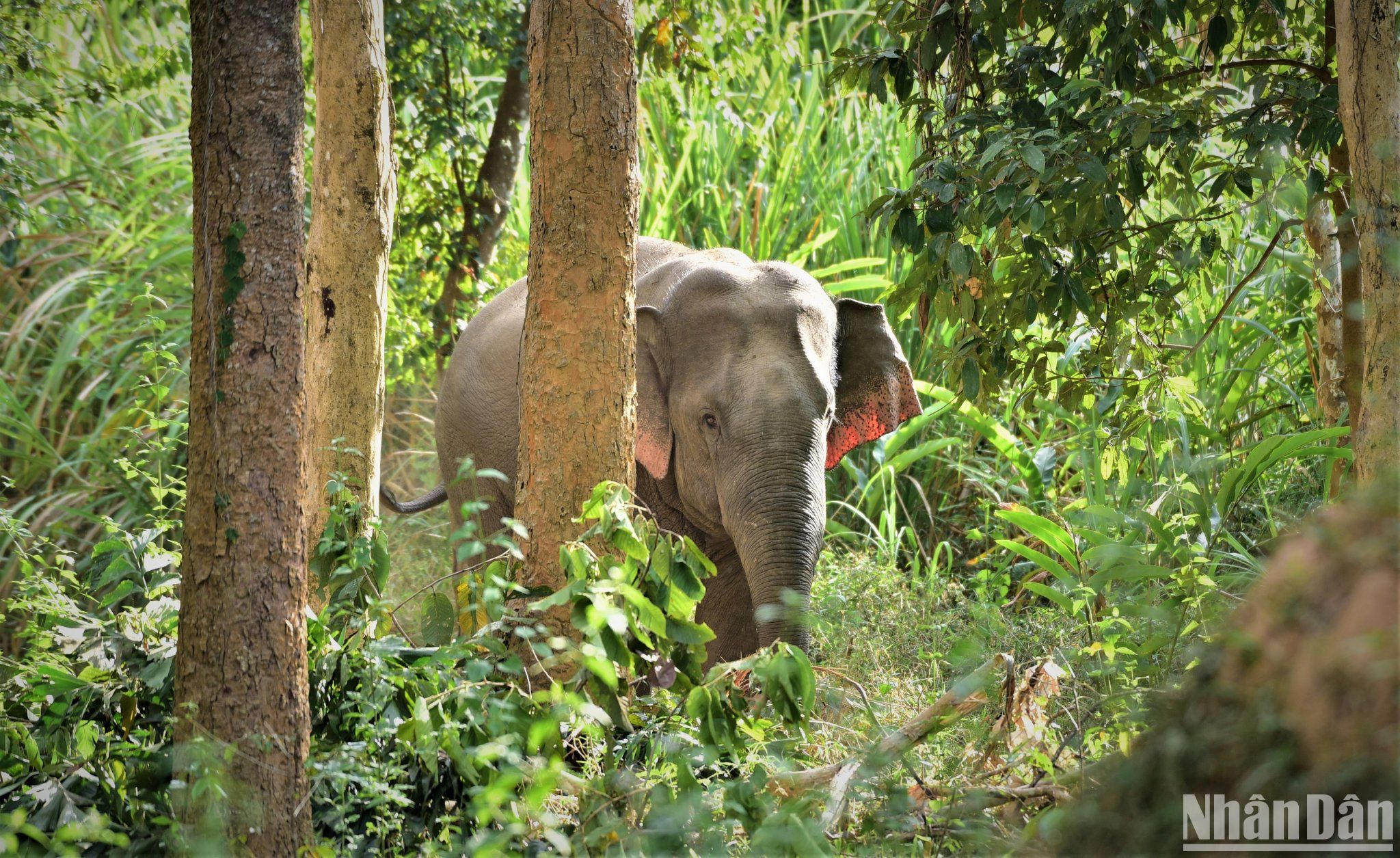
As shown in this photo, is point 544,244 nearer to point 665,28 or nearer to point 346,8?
point 346,8

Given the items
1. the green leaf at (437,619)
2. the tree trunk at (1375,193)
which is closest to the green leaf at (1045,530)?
the tree trunk at (1375,193)

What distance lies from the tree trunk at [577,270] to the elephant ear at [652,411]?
1548mm

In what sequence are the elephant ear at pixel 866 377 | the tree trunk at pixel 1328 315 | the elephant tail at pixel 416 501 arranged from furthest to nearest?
the elephant tail at pixel 416 501
the elephant ear at pixel 866 377
the tree trunk at pixel 1328 315

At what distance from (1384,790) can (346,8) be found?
3.96 meters

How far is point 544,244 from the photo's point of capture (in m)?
3.09

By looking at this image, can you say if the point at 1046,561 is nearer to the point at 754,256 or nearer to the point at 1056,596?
the point at 1056,596

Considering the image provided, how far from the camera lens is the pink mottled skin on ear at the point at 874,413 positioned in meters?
5.01

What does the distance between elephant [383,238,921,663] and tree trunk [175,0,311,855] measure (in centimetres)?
171

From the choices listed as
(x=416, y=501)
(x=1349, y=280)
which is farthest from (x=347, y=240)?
(x=1349, y=280)

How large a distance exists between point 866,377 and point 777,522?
3.65ft

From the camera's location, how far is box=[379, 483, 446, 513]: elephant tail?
5.53 metres

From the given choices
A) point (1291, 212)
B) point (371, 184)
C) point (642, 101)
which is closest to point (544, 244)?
point (371, 184)

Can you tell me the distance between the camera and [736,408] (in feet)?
14.3

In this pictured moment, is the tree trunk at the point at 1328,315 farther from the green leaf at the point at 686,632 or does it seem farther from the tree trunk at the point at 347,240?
the tree trunk at the point at 347,240
